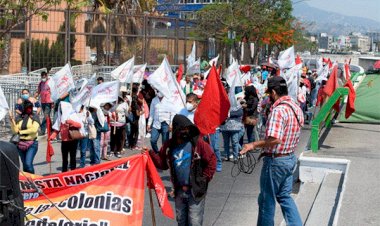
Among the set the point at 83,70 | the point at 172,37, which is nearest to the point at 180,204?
the point at 83,70

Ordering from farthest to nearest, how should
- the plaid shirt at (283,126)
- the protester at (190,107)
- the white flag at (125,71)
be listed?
the white flag at (125,71) < the protester at (190,107) < the plaid shirt at (283,126)

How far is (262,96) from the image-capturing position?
1914cm

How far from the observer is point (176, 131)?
22.7 ft

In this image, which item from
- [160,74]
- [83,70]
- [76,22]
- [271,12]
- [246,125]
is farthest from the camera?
[271,12]

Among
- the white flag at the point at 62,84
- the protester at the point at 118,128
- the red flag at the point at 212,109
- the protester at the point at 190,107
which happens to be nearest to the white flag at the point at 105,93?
the white flag at the point at 62,84

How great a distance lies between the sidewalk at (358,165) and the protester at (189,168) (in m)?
1.71

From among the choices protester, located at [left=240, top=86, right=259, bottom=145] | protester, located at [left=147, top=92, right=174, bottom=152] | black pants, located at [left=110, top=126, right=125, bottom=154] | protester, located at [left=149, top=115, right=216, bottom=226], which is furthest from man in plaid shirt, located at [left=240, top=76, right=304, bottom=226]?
black pants, located at [left=110, top=126, right=125, bottom=154]

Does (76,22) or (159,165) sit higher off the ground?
(76,22)

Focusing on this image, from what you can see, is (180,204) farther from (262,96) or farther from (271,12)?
(271,12)

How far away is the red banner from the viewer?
666 cm

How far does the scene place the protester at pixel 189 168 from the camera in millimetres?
6883

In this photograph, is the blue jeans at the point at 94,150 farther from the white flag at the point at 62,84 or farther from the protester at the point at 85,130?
the white flag at the point at 62,84

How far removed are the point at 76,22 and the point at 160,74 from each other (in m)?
16.5

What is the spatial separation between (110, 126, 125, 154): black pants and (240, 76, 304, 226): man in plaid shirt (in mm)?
7950
